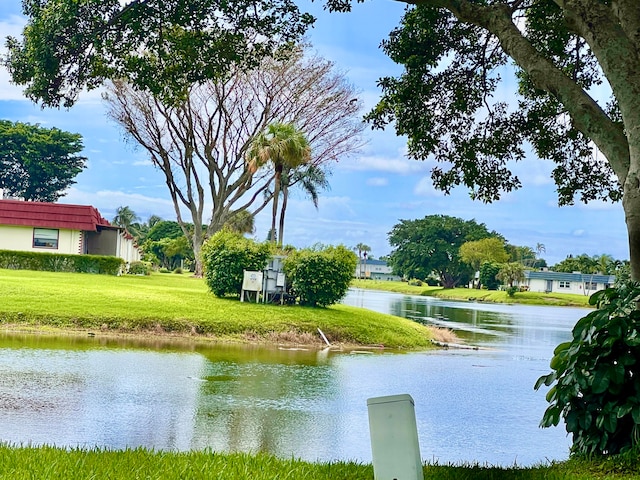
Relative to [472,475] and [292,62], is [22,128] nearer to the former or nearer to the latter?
[292,62]

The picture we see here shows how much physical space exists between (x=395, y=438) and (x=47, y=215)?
3422 cm

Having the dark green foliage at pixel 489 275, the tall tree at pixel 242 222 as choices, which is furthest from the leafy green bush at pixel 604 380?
the dark green foliage at pixel 489 275

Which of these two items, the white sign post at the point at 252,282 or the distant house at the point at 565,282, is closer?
the white sign post at the point at 252,282

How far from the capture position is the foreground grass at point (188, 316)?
62.4ft

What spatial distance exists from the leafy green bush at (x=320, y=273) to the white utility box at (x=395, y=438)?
18315 millimetres

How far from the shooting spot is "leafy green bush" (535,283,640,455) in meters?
6.05

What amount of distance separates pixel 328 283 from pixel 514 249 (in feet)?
330

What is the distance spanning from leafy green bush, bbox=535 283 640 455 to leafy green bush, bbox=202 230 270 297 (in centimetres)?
1753

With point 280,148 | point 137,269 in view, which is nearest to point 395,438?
point 280,148

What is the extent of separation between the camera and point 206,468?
5.56 metres

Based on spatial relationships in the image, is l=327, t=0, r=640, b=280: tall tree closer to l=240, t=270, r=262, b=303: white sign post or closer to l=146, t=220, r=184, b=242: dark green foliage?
l=240, t=270, r=262, b=303: white sign post

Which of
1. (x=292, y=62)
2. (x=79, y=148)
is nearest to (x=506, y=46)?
(x=292, y=62)

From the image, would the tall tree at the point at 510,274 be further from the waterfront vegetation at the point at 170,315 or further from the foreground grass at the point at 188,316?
the foreground grass at the point at 188,316

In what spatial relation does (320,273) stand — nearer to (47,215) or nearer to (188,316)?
(188,316)
